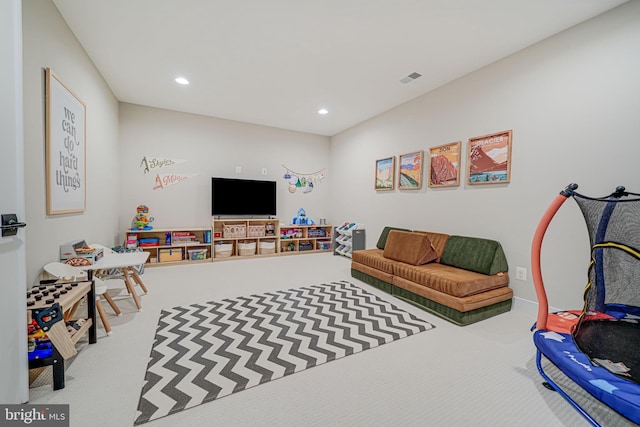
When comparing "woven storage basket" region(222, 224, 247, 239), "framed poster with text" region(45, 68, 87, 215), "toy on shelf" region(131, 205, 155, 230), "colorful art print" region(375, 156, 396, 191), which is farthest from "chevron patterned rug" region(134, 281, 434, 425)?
"toy on shelf" region(131, 205, 155, 230)

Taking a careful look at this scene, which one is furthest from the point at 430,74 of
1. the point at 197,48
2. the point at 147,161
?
the point at 147,161

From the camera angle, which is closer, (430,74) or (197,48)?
(197,48)

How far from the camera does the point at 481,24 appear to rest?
90.7 inches

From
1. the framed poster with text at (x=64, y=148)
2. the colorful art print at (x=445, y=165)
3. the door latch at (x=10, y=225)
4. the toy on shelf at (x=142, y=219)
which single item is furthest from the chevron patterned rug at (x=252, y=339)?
the toy on shelf at (x=142, y=219)

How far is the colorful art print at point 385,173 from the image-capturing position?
430cm

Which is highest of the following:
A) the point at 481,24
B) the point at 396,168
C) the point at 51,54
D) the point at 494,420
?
the point at 481,24

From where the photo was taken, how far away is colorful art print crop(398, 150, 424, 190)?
3797 millimetres

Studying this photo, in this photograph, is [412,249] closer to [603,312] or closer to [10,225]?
[603,312]

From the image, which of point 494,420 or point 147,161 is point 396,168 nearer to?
point 494,420

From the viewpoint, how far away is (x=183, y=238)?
15.0ft

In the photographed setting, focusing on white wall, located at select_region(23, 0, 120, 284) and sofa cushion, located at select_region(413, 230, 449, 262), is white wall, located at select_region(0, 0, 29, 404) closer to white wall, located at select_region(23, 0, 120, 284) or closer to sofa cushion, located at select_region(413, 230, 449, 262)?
white wall, located at select_region(23, 0, 120, 284)

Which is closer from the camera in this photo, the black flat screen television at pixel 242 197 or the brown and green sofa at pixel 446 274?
the brown and green sofa at pixel 446 274

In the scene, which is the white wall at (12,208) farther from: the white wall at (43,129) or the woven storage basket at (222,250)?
the woven storage basket at (222,250)

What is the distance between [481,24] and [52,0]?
368 cm
